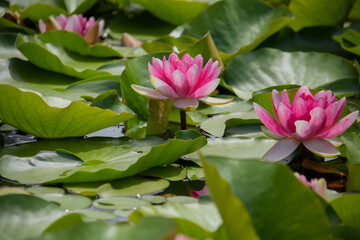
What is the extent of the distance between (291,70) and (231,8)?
0.54m

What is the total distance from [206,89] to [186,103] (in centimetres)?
7

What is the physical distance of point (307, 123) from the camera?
1289mm

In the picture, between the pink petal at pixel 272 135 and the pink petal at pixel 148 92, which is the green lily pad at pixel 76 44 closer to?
the pink petal at pixel 148 92

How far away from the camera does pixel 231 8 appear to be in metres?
2.38

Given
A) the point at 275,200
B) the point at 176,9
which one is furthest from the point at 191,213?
the point at 176,9

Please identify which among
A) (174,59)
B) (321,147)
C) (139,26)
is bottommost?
(139,26)

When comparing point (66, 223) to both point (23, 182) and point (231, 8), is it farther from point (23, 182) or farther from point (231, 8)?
point (231, 8)

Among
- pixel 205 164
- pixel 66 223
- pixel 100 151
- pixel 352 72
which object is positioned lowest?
pixel 352 72

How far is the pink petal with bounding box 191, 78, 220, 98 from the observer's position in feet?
5.02

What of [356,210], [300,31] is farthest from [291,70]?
[356,210]

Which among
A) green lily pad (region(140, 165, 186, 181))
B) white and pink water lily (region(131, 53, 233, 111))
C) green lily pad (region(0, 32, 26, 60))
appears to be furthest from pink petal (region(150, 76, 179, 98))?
green lily pad (region(0, 32, 26, 60))

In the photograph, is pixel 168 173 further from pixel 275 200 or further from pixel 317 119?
pixel 275 200

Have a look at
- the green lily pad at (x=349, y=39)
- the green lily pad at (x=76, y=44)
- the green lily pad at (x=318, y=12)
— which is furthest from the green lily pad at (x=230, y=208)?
the green lily pad at (x=318, y=12)

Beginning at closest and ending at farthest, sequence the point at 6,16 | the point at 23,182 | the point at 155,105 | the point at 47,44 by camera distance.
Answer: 1. the point at 23,182
2. the point at 155,105
3. the point at 47,44
4. the point at 6,16
